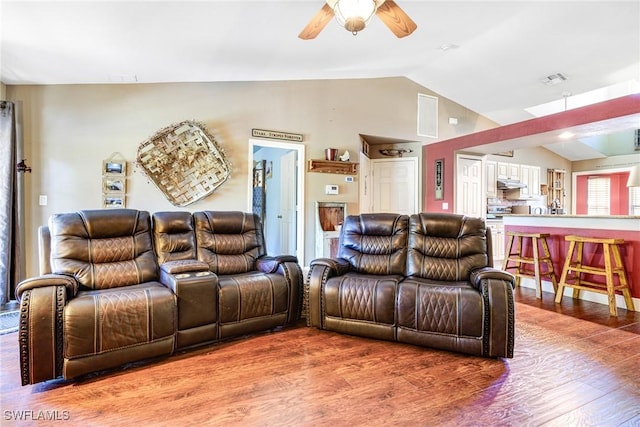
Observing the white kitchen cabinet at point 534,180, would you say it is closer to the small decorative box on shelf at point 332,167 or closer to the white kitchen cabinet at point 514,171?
the white kitchen cabinet at point 514,171

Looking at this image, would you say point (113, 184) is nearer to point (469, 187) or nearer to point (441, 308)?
point (441, 308)

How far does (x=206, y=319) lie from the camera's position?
2.53m

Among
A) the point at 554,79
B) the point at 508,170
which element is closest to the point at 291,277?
the point at 554,79

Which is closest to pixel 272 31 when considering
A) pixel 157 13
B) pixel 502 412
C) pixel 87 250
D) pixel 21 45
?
pixel 157 13

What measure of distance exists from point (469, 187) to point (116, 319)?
19.3ft

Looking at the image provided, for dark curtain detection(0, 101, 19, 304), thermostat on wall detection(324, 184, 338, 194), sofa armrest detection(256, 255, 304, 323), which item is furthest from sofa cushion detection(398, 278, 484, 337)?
dark curtain detection(0, 101, 19, 304)

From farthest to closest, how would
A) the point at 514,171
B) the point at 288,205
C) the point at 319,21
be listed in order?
the point at 514,171 < the point at 288,205 < the point at 319,21

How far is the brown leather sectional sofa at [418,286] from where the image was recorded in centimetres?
238

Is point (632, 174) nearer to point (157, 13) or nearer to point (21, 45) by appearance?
point (157, 13)

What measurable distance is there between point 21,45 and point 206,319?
9.82 ft

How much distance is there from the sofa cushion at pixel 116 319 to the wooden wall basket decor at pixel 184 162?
2180 millimetres

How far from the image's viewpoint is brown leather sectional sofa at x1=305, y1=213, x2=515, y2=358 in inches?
93.8

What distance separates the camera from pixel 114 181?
13.5ft

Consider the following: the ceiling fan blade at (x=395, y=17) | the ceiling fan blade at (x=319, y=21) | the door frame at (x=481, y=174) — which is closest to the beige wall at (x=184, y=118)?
the door frame at (x=481, y=174)
